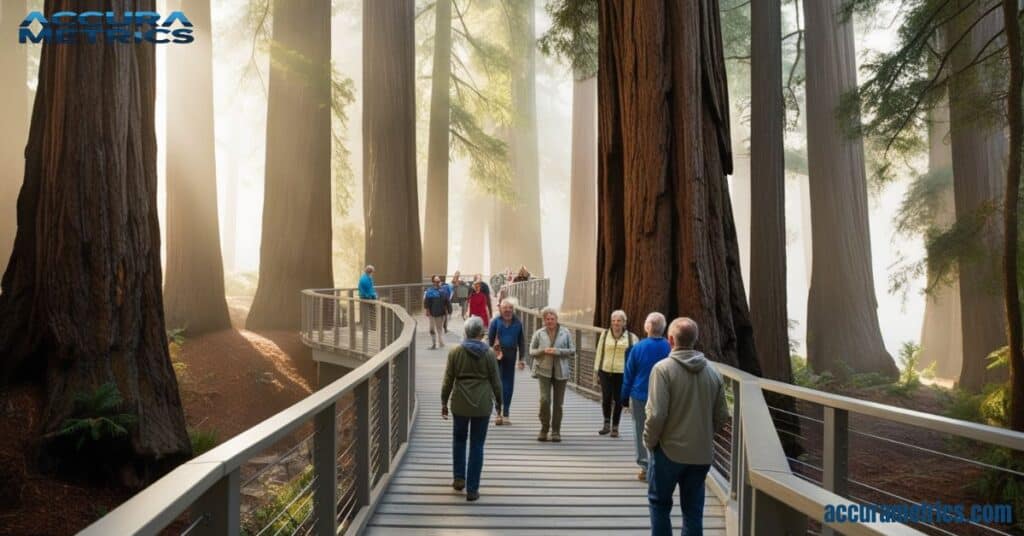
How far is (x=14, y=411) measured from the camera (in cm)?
710

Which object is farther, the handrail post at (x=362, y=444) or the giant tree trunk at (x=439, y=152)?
the giant tree trunk at (x=439, y=152)

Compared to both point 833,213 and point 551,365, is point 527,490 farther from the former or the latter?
point 833,213

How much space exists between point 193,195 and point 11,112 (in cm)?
751

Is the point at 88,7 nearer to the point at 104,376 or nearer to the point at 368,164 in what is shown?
the point at 104,376

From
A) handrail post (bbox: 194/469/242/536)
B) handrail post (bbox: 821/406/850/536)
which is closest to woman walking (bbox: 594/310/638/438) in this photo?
handrail post (bbox: 821/406/850/536)

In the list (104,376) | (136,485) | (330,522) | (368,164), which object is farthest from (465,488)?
(368,164)

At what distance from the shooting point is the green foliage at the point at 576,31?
12172 mm

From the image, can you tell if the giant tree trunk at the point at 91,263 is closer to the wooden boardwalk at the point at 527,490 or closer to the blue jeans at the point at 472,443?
the wooden boardwalk at the point at 527,490

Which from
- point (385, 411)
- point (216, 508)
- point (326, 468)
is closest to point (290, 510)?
point (385, 411)

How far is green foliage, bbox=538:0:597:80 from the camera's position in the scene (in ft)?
39.9

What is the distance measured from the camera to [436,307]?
16.2 metres

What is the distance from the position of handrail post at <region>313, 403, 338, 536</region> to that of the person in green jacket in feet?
6.42

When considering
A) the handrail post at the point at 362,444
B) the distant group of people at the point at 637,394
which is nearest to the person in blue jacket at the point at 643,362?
the distant group of people at the point at 637,394

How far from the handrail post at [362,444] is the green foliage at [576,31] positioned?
9.18 m
